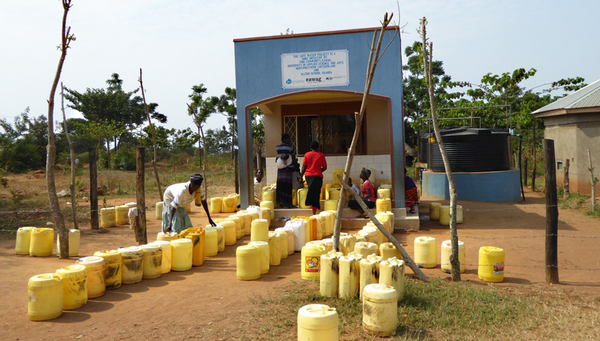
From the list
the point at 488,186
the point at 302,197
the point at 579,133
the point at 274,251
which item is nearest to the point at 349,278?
the point at 274,251

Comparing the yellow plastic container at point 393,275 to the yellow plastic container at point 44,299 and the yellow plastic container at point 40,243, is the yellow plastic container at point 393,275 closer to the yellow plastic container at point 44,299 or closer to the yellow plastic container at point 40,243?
the yellow plastic container at point 44,299

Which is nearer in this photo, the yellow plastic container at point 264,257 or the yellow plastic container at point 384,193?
the yellow plastic container at point 264,257

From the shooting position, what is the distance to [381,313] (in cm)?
423

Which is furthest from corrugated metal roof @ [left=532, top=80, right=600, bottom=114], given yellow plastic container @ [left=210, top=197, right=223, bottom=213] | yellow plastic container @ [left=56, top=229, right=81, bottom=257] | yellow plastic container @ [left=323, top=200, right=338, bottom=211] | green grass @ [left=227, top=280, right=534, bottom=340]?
yellow plastic container @ [left=56, top=229, right=81, bottom=257]

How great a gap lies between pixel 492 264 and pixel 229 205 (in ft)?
28.9

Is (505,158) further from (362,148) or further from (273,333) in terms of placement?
(273,333)

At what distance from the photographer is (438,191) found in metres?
16.0

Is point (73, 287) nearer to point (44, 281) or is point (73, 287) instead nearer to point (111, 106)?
point (44, 281)

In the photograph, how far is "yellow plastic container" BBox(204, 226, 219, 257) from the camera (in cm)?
783

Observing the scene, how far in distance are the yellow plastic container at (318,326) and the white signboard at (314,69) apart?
808cm

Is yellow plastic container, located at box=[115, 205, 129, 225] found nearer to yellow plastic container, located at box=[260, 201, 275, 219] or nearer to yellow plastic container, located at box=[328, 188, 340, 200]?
yellow plastic container, located at box=[260, 201, 275, 219]

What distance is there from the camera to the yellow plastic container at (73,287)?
17.0ft

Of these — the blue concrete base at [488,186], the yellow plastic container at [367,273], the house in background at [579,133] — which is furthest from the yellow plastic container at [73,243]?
the house in background at [579,133]

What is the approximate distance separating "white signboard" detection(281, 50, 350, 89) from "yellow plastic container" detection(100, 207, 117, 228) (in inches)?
218
